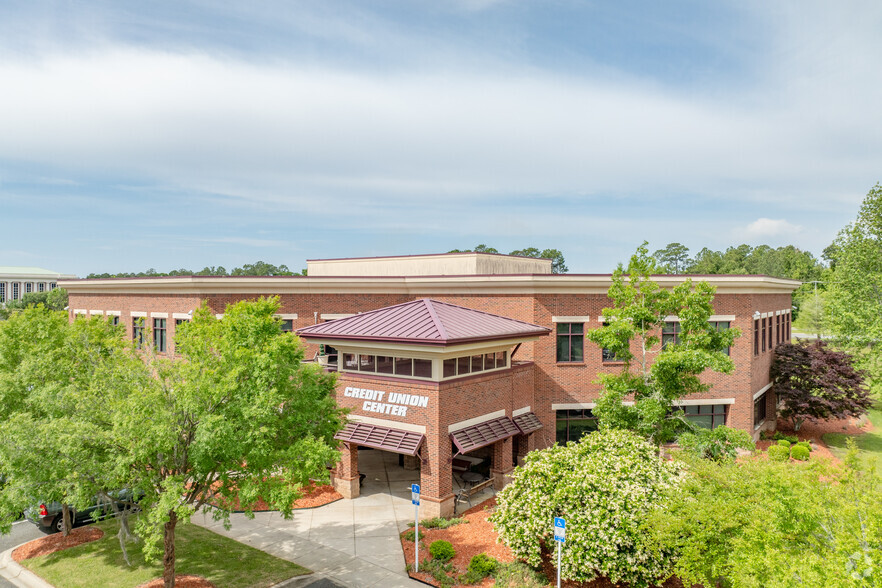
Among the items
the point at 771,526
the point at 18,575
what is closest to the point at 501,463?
the point at 771,526

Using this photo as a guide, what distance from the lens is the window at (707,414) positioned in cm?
2720

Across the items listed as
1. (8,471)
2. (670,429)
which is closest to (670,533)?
(670,429)

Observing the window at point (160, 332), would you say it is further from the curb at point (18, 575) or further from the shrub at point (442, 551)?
the shrub at point (442, 551)

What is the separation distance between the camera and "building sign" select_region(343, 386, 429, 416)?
19953 millimetres

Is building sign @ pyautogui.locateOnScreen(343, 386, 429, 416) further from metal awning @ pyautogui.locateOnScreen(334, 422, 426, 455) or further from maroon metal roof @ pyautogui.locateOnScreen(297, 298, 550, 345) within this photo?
maroon metal roof @ pyautogui.locateOnScreen(297, 298, 550, 345)

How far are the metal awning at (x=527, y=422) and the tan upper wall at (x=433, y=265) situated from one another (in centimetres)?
818

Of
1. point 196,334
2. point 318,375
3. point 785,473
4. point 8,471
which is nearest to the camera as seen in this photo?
point 785,473

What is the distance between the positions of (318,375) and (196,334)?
3376 mm

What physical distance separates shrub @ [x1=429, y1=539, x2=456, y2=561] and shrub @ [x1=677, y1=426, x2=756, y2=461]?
27.3ft

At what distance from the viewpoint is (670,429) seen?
64.2 ft

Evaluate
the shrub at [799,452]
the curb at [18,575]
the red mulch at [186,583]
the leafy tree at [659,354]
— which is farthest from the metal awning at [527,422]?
the curb at [18,575]

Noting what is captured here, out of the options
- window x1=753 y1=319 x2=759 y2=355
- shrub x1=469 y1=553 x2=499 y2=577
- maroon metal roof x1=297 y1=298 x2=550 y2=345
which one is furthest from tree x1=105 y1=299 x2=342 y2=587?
window x1=753 y1=319 x2=759 y2=355

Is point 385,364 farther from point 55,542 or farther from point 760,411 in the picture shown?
point 760,411

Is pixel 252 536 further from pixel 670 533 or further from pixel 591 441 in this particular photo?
pixel 670 533
